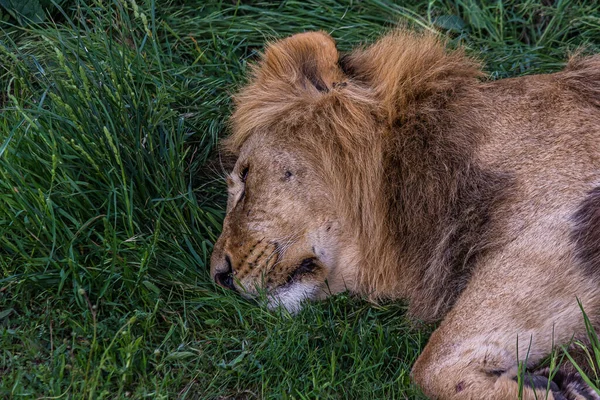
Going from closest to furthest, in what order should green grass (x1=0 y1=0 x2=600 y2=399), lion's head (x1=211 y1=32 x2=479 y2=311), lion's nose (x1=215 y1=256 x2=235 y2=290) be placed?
1. green grass (x1=0 y1=0 x2=600 y2=399)
2. lion's head (x1=211 y1=32 x2=479 y2=311)
3. lion's nose (x1=215 y1=256 x2=235 y2=290)

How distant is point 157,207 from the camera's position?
418cm

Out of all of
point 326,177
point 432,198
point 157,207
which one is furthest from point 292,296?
point 157,207

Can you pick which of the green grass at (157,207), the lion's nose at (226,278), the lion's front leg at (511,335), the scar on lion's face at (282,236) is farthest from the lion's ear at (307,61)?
the lion's front leg at (511,335)

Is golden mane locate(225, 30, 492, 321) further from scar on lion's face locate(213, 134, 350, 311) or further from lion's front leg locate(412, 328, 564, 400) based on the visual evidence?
lion's front leg locate(412, 328, 564, 400)

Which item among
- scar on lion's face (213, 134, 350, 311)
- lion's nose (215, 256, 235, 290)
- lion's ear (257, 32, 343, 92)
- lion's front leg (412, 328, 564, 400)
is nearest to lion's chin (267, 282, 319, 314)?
scar on lion's face (213, 134, 350, 311)

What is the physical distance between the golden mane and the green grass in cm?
28

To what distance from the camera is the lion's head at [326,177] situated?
12.1 ft

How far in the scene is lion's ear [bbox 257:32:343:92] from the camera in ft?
12.3

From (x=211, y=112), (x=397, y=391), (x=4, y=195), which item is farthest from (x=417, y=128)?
(x=4, y=195)

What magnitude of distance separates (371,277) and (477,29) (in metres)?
2.04

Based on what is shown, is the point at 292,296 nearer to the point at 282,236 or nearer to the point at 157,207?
the point at 282,236

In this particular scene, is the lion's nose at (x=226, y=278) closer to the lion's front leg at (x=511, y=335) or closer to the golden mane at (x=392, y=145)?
the golden mane at (x=392, y=145)

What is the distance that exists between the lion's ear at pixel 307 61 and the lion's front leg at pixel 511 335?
1.12 meters

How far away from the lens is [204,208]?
436cm
